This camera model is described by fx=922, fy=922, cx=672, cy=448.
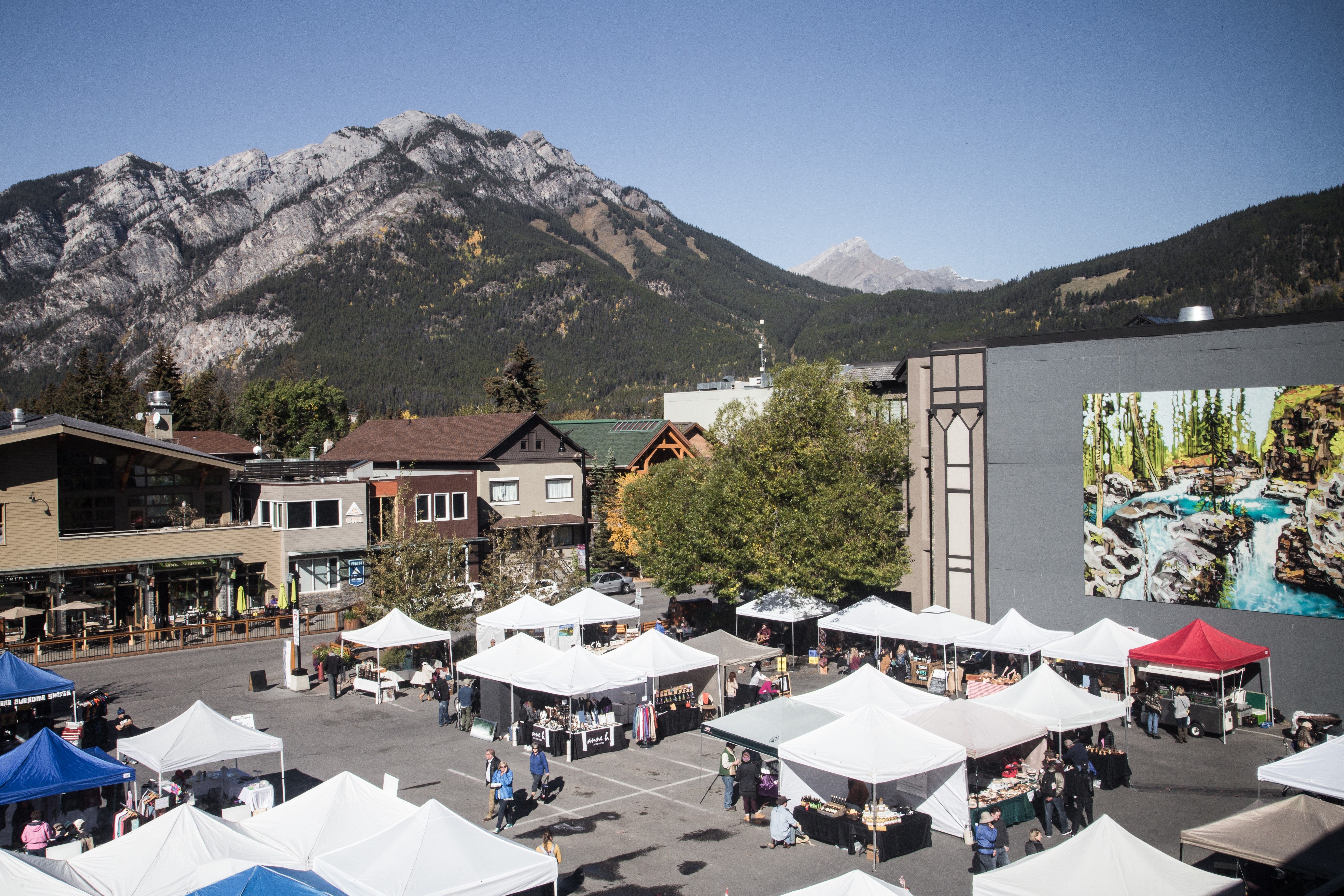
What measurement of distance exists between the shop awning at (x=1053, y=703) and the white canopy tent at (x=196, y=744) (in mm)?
13986

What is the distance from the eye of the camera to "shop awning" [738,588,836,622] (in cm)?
2905

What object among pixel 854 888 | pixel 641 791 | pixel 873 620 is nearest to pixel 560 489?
pixel 873 620

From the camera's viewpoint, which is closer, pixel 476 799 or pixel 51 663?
pixel 476 799

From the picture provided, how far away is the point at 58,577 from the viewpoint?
34.0 meters

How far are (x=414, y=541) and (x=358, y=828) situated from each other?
1893cm

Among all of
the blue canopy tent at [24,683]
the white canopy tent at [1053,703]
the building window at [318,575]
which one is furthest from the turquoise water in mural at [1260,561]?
the building window at [318,575]

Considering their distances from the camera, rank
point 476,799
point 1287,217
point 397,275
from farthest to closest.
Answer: point 397,275 < point 1287,217 < point 476,799

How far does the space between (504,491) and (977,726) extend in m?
35.7

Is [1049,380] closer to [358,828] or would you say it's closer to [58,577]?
[358,828]

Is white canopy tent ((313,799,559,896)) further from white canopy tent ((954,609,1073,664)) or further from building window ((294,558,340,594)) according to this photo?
building window ((294,558,340,594))

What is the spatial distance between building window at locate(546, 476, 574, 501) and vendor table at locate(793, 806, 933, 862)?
36344 millimetres

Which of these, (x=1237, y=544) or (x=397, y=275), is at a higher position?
(x=397, y=275)

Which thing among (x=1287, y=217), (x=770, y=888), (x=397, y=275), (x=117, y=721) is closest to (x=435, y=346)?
(x=397, y=275)

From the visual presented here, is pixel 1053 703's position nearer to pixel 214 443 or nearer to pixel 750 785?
pixel 750 785
